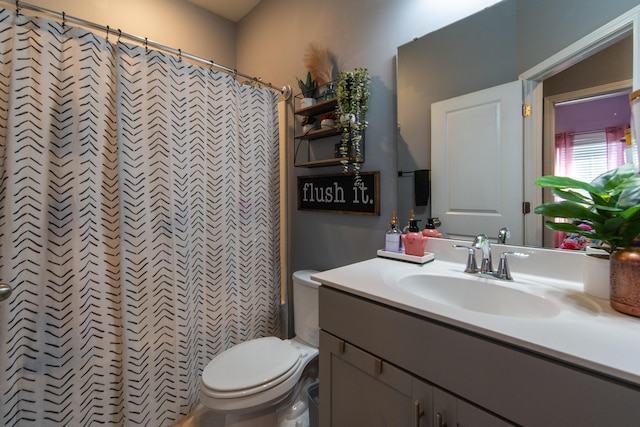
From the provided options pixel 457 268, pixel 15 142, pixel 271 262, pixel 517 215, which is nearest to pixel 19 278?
pixel 15 142

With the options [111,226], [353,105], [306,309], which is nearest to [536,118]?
[353,105]

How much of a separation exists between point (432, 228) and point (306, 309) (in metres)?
0.81

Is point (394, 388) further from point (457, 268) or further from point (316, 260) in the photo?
point (316, 260)

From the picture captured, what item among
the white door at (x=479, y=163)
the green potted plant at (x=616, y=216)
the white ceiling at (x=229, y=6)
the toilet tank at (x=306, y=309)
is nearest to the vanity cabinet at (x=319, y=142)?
the white door at (x=479, y=163)

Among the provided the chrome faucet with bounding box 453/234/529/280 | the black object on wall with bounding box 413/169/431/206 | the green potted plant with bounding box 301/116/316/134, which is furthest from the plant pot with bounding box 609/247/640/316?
the green potted plant with bounding box 301/116/316/134

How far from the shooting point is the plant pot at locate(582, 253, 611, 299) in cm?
74

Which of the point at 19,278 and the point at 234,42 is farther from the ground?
the point at 234,42

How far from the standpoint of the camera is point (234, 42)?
2.42 metres

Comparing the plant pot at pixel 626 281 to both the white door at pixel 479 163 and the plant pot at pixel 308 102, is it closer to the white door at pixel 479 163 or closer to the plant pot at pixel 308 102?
the white door at pixel 479 163

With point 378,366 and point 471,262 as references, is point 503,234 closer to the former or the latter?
point 471,262

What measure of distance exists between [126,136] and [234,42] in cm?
163

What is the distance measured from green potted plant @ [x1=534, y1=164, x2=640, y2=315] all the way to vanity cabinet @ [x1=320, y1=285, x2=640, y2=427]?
0.33 m

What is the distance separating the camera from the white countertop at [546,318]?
0.49 meters

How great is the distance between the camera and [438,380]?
65cm
